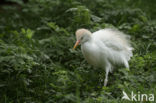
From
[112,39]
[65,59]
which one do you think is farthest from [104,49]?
[65,59]

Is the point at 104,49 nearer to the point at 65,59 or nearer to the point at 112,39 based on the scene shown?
the point at 112,39

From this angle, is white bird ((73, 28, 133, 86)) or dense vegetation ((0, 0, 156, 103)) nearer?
dense vegetation ((0, 0, 156, 103))

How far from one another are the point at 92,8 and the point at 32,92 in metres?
3.01

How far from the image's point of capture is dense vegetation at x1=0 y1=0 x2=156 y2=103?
435 cm

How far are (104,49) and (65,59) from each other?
1.19 m

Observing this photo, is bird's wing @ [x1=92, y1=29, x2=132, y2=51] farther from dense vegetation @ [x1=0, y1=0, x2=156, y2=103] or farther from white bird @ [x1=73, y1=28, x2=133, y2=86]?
dense vegetation @ [x1=0, y1=0, x2=156, y2=103]

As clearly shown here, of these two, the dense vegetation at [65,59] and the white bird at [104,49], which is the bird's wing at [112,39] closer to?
the white bird at [104,49]

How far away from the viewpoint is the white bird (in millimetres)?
4816

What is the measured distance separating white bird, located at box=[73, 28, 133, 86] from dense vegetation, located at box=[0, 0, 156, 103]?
0.20 metres

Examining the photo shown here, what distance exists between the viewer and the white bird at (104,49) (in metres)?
4.82

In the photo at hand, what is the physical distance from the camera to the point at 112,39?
497 centimetres

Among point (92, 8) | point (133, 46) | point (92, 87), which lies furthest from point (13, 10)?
point (92, 87)

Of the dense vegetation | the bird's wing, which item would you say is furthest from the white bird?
the dense vegetation

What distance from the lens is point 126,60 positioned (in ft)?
16.8
